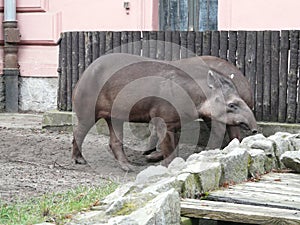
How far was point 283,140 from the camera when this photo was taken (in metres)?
6.81

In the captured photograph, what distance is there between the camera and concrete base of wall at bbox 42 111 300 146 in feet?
31.1

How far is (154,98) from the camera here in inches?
346

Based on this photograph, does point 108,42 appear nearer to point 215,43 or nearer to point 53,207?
point 215,43

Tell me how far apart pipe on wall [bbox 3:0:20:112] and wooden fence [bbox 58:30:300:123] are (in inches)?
112

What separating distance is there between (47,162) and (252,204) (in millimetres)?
4278

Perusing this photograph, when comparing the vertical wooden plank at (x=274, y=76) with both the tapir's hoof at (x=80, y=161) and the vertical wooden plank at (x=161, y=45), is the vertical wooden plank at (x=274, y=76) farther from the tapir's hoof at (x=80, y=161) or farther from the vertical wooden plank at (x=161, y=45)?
the tapir's hoof at (x=80, y=161)

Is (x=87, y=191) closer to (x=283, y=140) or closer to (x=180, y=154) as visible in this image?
(x=283, y=140)

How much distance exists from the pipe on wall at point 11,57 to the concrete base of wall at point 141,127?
238 cm

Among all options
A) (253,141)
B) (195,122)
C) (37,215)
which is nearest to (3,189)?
(37,215)

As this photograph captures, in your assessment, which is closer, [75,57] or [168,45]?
[168,45]

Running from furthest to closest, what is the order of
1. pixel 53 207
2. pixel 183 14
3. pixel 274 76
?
1. pixel 183 14
2. pixel 274 76
3. pixel 53 207

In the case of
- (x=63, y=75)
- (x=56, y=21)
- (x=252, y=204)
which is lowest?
(x=252, y=204)

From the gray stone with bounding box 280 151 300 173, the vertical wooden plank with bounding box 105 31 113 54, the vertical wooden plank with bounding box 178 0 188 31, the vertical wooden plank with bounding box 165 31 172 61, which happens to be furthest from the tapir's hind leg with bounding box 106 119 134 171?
the vertical wooden plank with bounding box 178 0 188 31

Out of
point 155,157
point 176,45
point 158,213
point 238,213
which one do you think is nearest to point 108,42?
point 176,45
